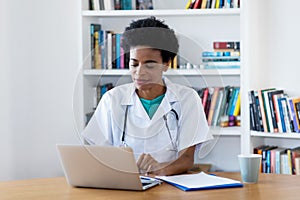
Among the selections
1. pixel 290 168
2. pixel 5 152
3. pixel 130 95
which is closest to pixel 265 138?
pixel 290 168

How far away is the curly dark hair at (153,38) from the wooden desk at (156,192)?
1.53ft

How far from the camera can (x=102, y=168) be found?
1.95m

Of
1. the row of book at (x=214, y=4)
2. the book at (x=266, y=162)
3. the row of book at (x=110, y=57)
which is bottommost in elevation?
the book at (x=266, y=162)

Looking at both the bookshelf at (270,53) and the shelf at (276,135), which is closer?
the shelf at (276,135)

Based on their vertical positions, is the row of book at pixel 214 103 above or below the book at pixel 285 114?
above

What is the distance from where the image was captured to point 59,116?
3629 mm

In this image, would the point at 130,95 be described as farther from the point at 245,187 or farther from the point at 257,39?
the point at 257,39

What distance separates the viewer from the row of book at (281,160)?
132 inches

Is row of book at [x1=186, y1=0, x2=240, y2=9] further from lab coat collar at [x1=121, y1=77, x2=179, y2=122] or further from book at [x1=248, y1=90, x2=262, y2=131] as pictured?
lab coat collar at [x1=121, y1=77, x2=179, y2=122]

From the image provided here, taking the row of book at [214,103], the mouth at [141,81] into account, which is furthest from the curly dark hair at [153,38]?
the row of book at [214,103]

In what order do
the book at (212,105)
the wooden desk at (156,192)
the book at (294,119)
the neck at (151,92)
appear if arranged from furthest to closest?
the book at (294,119), the book at (212,105), the neck at (151,92), the wooden desk at (156,192)

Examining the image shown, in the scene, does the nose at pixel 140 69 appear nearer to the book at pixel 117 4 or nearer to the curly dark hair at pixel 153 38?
the curly dark hair at pixel 153 38

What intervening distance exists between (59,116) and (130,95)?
173 centimetres

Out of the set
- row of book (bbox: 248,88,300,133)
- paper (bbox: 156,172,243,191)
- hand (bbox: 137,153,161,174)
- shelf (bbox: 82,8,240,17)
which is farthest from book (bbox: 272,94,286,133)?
hand (bbox: 137,153,161,174)
